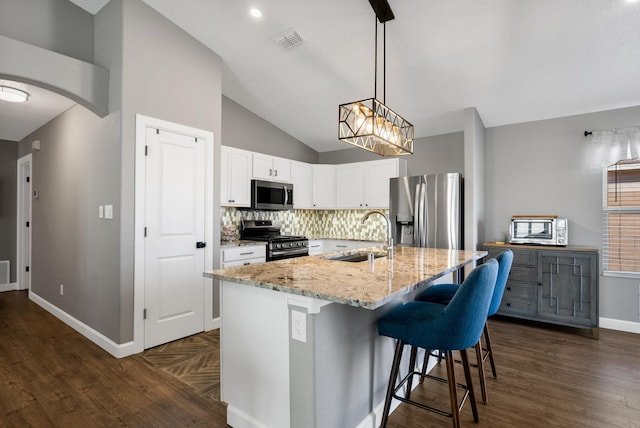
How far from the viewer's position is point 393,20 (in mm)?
2842

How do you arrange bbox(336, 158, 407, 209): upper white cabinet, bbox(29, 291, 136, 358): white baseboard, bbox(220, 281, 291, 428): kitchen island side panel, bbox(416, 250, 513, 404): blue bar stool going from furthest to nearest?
bbox(336, 158, 407, 209): upper white cabinet
bbox(29, 291, 136, 358): white baseboard
bbox(416, 250, 513, 404): blue bar stool
bbox(220, 281, 291, 428): kitchen island side panel

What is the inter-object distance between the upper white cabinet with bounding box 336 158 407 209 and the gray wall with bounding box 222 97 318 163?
0.85 meters

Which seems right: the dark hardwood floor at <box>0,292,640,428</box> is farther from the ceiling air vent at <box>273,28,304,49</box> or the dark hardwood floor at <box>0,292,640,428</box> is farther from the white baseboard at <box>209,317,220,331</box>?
the ceiling air vent at <box>273,28,304,49</box>

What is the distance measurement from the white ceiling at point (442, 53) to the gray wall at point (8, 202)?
1661mm

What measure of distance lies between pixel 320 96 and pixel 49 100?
3147 mm

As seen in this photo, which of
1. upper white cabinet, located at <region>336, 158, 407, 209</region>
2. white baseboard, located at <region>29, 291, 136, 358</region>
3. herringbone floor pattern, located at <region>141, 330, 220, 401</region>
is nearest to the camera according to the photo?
herringbone floor pattern, located at <region>141, 330, 220, 401</region>

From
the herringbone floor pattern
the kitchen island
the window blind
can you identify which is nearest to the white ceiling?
the window blind

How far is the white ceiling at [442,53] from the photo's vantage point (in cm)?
268

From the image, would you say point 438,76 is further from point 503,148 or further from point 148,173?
point 148,173

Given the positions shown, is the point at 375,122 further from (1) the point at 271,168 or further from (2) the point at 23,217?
(2) the point at 23,217

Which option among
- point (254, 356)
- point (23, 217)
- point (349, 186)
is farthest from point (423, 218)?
point (23, 217)

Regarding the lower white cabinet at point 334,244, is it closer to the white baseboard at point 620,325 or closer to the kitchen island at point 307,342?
the white baseboard at point 620,325

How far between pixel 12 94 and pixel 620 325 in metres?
7.06

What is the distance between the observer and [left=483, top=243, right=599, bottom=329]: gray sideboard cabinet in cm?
355
